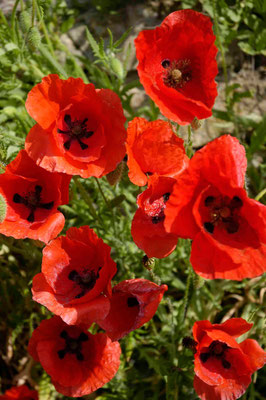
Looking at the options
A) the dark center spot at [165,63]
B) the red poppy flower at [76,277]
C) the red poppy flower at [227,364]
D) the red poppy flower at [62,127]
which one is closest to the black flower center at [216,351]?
the red poppy flower at [227,364]

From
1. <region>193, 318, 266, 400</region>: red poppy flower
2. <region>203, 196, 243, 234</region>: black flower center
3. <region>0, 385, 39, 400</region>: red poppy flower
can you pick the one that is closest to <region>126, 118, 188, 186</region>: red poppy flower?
<region>203, 196, 243, 234</region>: black flower center

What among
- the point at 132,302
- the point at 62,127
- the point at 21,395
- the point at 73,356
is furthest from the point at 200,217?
the point at 21,395

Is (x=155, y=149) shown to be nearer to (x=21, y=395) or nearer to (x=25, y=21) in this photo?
(x=25, y=21)

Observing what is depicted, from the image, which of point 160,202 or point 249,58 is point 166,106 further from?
point 249,58

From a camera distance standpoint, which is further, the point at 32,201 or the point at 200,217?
the point at 32,201

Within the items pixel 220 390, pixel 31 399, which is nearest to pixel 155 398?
pixel 31 399
